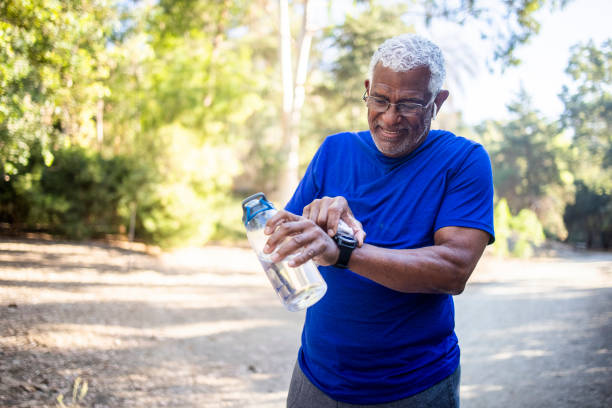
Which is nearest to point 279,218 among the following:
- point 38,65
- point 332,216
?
point 332,216

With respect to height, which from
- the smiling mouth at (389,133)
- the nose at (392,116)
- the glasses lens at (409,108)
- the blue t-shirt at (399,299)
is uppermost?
the glasses lens at (409,108)

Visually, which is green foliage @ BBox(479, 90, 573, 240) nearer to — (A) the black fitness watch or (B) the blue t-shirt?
(B) the blue t-shirt

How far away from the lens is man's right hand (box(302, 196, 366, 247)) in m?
1.45

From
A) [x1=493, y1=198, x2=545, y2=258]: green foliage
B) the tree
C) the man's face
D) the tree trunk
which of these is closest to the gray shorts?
the man's face

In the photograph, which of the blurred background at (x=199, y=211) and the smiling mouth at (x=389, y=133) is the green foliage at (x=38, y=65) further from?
the smiling mouth at (x=389, y=133)

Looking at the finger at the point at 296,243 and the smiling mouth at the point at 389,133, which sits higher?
the smiling mouth at the point at 389,133

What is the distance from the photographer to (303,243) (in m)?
1.36

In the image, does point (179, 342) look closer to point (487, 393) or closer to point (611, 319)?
point (487, 393)

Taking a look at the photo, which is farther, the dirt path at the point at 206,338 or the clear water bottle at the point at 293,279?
the dirt path at the point at 206,338

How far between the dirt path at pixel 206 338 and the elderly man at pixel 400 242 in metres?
3.07

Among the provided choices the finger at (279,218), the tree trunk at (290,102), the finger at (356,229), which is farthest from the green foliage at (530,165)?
the finger at (279,218)

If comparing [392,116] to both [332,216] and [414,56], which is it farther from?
[332,216]

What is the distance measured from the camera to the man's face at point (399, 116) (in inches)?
63.4

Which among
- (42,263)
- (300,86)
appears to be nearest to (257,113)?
(300,86)
